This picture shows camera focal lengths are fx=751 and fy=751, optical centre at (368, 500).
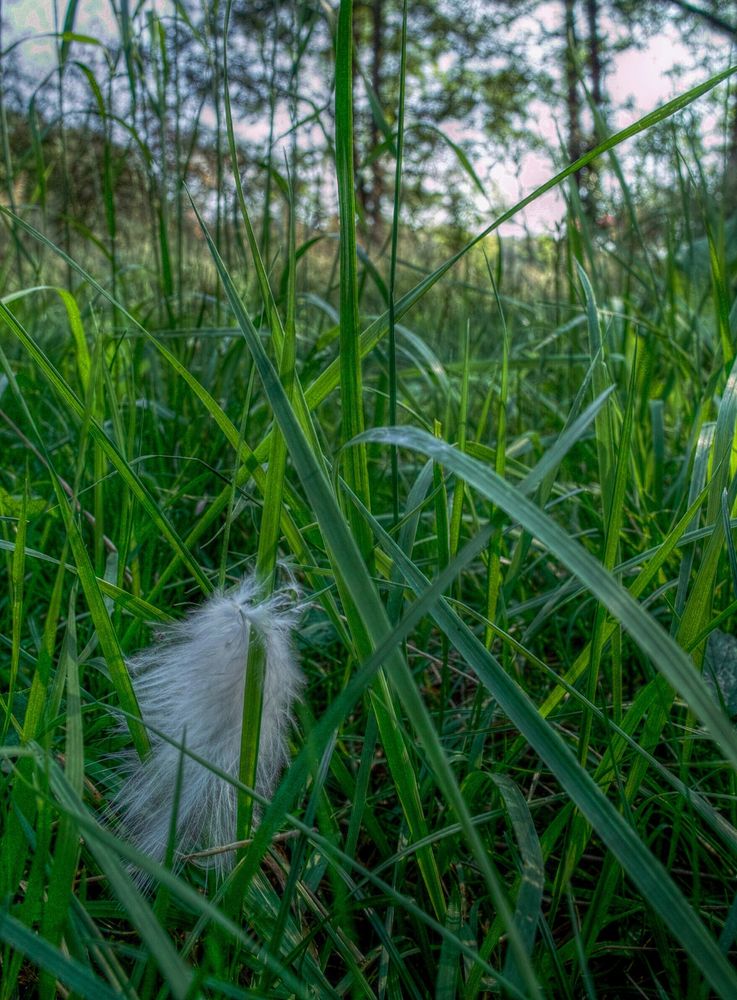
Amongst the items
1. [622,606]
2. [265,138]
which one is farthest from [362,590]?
[265,138]

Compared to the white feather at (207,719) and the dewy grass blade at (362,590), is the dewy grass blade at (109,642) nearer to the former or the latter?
the white feather at (207,719)

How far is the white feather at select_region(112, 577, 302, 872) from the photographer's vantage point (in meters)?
0.49

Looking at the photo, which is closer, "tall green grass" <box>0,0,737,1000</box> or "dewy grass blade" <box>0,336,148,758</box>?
"tall green grass" <box>0,0,737,1000</box>

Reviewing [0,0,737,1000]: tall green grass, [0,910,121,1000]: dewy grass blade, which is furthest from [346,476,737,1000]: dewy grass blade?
[0,910,121,1000]: dewy grass blade

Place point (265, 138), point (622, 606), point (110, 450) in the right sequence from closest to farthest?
point (622, 606)
point (110, 450)
point (265, 138)

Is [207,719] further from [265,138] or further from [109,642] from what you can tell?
[265,138]

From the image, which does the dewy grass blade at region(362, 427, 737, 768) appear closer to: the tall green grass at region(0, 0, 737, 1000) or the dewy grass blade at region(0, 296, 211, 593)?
the tall green grass at region(0, 0, 737, 1000)

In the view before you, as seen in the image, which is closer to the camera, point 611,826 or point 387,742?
point 611,826

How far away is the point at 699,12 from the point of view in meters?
1.08

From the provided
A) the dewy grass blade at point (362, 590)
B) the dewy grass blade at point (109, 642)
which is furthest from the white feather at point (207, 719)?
the dewy grass blade at point (362, 590)

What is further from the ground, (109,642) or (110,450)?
(110,450)

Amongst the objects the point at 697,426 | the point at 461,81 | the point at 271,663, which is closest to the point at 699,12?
the point at 697,426

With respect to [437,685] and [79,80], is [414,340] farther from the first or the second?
[79,80]

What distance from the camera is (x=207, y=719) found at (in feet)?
1.63
